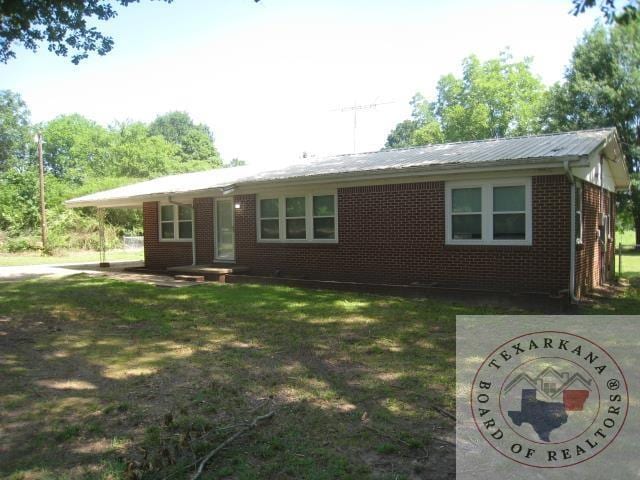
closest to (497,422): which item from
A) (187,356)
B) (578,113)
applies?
(187,356)

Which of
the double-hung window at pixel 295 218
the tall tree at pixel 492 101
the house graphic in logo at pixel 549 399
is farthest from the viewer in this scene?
the tall tree at pixel 492 101

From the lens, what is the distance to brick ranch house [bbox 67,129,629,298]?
396 inches

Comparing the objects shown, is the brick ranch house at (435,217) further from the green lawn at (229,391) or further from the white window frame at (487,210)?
the green lawn at (229,391)

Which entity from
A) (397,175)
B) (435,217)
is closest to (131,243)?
(397,175)

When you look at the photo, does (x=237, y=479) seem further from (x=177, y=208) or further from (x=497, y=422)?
(x=177, y=208)

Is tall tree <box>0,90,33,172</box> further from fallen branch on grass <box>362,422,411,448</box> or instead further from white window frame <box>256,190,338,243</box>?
fallen branch on grass <box>362,422,411,448</box>

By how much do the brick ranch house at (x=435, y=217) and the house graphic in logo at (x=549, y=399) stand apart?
5618mm

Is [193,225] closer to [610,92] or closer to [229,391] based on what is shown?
[229,391]

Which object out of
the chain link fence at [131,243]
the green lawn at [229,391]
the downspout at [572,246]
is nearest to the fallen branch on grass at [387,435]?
the green lawn at [229,391]

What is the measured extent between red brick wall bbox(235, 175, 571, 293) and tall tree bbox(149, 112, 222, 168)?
61461 millimetres

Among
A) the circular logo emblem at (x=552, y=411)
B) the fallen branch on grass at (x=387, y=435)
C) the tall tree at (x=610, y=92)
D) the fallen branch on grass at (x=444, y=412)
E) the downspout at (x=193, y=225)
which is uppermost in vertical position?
the tall tree at (x=610, y=92)

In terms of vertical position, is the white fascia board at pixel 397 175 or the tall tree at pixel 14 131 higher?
the tall tree at pixel 14 131

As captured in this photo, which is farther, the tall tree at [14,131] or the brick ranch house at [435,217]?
the tall tree at [14,131]

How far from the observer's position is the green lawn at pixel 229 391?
359cm
